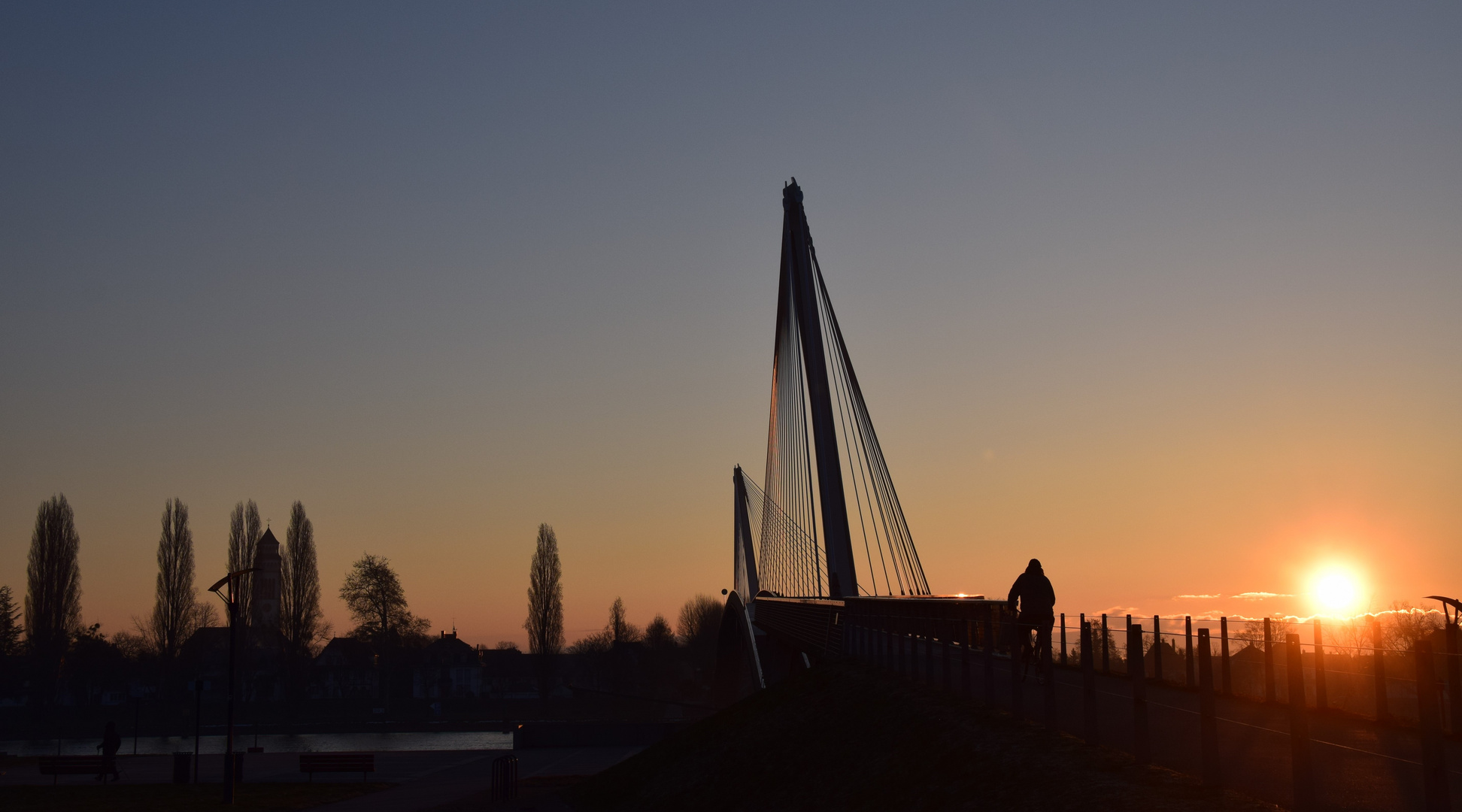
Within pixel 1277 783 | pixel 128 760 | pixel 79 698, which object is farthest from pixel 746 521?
pixel 1277 783

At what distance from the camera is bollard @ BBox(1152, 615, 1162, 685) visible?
15.4 m

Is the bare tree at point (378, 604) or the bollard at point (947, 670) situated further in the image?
the bare tree at point (378, 604)

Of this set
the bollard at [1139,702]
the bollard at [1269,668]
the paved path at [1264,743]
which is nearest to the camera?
the paved path at [1264,743]

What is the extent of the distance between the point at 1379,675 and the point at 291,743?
236 feet

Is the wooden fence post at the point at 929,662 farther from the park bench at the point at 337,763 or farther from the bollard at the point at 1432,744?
the park bench at the point at 337,763

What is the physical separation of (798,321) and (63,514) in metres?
67.5

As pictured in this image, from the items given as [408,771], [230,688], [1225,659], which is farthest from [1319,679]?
[408,771]

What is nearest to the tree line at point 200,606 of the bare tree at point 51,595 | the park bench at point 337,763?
the bare tree at point 51,595

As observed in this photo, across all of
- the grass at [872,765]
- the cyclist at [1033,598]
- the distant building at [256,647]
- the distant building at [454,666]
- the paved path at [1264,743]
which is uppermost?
the cyclist at [1033,598]

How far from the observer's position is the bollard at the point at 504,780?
22.5m

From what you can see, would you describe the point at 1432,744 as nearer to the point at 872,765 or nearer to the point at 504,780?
the point at 872,765

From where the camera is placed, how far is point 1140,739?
825cm

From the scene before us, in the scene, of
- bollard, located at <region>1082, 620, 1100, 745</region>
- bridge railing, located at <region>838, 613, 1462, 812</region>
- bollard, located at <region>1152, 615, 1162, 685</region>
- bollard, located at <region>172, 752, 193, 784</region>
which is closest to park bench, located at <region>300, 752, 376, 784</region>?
bollard, located at <region>172, 752, 193, 784</region>

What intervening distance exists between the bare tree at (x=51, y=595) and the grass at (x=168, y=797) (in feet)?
188
